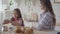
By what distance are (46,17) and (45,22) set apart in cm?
6

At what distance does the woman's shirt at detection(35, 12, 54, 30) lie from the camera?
164 cm

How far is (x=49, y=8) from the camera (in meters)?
1.66

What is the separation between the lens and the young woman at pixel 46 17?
64.6 inches

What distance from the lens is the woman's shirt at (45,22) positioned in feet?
5.39

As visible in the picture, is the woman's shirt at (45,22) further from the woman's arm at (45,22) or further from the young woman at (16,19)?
the young woman at (16,19)

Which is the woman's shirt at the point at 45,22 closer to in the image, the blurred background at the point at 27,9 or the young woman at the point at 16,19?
the blurred background at the point at 27,9

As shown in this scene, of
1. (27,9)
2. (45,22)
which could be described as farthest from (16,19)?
(45,22)

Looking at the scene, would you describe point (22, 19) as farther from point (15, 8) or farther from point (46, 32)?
point (46, 32)

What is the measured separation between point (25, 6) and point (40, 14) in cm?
21

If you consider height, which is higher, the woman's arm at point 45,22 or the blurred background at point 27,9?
the blurred background at point 27,9

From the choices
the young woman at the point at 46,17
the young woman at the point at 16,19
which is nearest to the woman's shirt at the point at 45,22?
the young woman at the point at 46,17

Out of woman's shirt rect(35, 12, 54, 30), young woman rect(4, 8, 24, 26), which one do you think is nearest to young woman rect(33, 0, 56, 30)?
woman's shirt rect(35, 12, 54, 30)

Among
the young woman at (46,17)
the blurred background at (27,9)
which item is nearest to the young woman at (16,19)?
the blurred background at (27,9)

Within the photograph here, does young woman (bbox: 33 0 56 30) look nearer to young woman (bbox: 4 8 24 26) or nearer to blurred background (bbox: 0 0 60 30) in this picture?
blurred background (bbox: 0 0 60 30)
